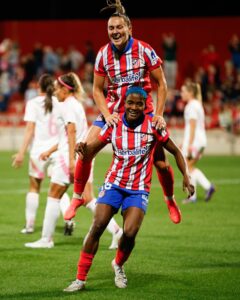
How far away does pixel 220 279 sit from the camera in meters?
9.11

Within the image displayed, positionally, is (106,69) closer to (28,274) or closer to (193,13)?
(28,274)

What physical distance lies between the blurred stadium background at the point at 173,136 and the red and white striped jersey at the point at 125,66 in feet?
6.32

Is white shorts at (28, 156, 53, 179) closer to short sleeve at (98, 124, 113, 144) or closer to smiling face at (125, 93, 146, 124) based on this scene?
short sleeve at (98, 124, 113, 144)

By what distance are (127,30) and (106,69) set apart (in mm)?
454

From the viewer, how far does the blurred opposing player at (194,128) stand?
1656cm

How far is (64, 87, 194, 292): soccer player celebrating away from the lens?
838 centimetres

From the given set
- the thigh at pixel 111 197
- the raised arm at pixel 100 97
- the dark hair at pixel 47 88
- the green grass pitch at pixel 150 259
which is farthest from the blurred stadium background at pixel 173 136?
the dark hair at pixel 47 88

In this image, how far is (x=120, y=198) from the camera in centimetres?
848

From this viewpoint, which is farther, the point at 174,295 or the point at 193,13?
the point at 193,13

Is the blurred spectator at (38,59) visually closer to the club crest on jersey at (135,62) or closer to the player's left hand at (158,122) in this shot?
the club crest on jersey at (135,62)

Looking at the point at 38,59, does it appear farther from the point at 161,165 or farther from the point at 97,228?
the point at 97,228

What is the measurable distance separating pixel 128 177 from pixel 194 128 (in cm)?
829

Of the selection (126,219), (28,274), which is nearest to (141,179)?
(126,219)

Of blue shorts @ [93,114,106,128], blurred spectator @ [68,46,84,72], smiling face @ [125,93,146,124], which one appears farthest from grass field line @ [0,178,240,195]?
blurred spectator @ [68,46,84,72]
